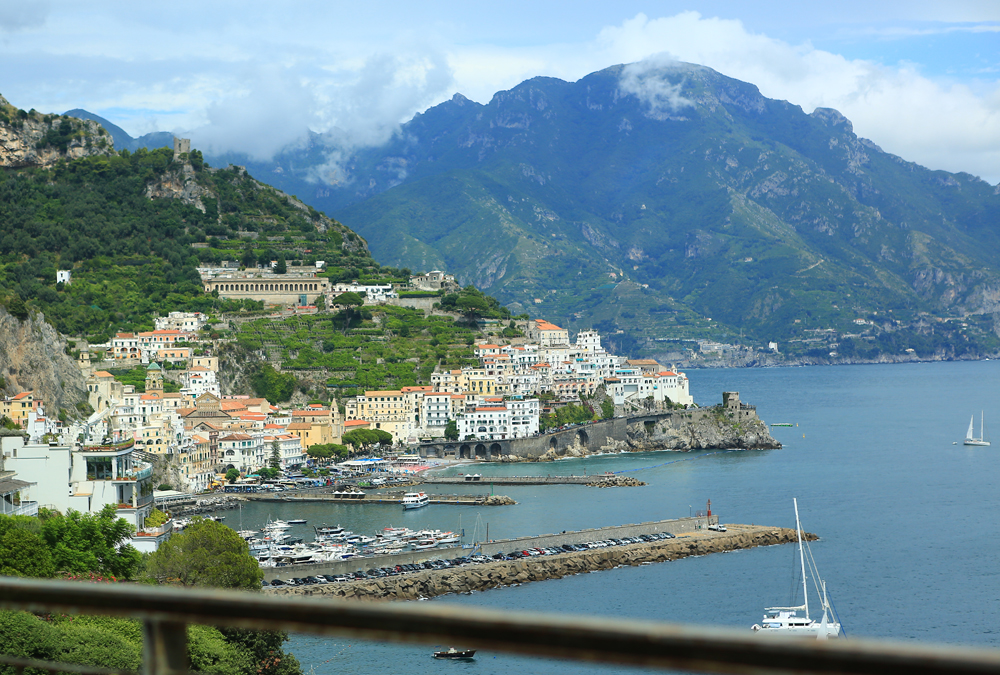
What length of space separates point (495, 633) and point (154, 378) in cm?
5980

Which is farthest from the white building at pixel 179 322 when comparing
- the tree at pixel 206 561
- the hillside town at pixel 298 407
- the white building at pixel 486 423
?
the tree at pixel 206 561

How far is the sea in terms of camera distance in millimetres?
25719

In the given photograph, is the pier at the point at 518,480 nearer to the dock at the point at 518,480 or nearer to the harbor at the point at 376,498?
the dock at the point at 518,480

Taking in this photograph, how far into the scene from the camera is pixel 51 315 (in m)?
61.6

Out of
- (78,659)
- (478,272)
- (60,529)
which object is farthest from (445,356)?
(478,272)

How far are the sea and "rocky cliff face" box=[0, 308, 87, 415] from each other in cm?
876

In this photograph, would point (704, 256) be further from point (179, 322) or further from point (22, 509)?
point (22, 509)

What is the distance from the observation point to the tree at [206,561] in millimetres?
20219

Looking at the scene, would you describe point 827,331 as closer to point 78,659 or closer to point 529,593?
point 529,593

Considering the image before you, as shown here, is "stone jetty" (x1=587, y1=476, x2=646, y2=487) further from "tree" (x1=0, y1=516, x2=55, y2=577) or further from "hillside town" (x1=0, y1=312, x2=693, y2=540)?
"tree" (x1=0, y1=516, x2=55, y2=577)

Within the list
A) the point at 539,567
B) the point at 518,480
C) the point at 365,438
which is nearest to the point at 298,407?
the point at 365,438

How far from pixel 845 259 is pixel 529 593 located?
556ft

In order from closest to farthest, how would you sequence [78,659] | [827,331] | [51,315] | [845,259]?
[78,659], [51,315], [827,331], [845,259]

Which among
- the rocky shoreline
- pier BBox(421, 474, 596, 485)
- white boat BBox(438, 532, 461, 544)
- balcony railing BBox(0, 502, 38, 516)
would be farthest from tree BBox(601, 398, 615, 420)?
balcony railing BBox(0, 502, 38, 516)
